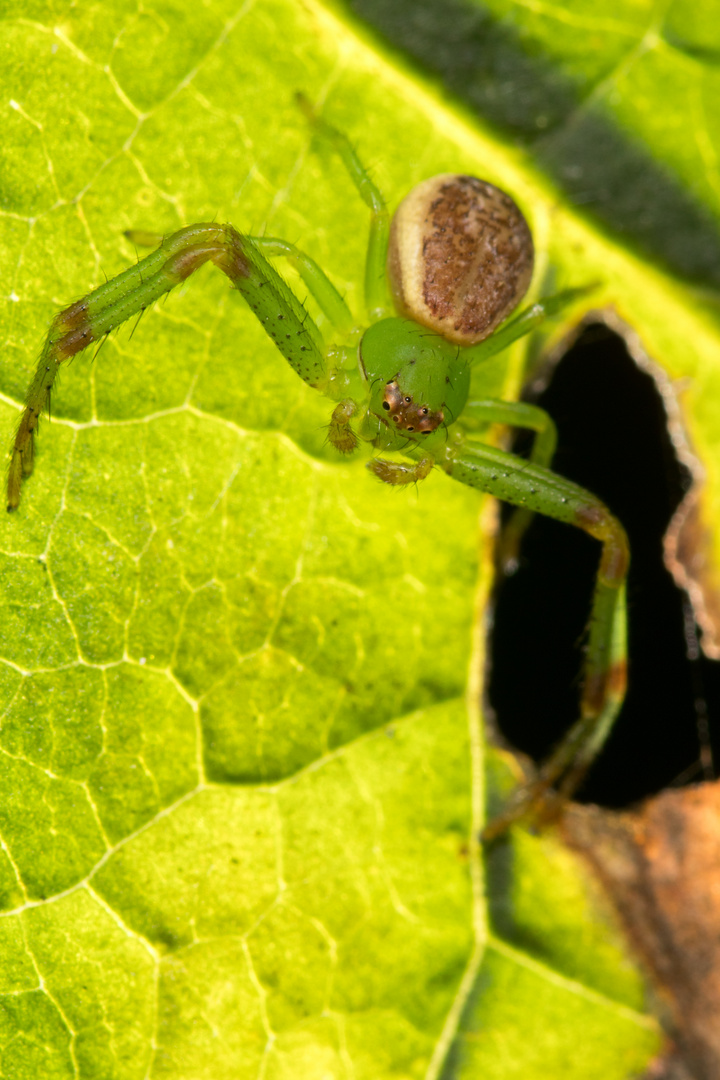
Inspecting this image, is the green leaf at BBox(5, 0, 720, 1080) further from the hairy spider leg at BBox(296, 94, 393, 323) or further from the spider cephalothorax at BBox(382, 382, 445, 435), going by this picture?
the spider cephalothorax at BBox(382, 382, 445, 435)

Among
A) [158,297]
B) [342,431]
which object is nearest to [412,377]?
[342,431]

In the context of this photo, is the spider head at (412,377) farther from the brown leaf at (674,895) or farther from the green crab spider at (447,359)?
the brown leaf at (674,895)

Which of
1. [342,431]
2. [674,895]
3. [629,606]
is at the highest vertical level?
[342,431]

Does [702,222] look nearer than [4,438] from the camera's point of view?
No

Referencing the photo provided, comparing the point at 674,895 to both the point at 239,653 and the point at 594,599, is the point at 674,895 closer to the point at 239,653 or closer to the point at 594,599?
the point at 594,599

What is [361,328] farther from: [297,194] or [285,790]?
[285,790]

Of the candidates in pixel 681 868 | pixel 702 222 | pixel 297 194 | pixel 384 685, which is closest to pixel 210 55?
pixel 297 194
